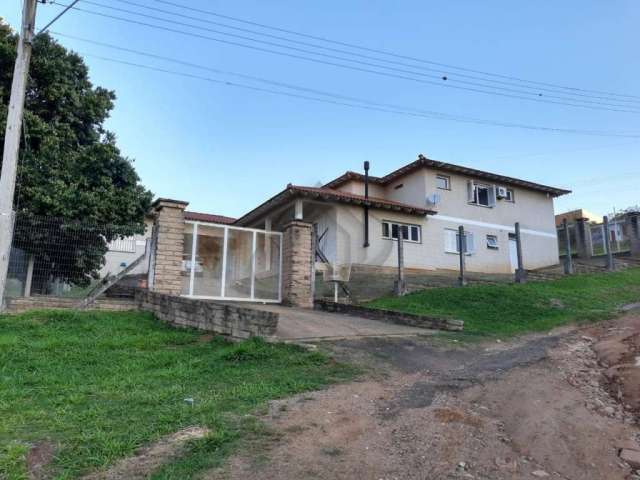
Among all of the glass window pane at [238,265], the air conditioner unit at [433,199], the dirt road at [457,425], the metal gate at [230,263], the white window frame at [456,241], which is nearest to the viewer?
the dirt road at [457,425]

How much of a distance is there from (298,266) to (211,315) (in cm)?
431

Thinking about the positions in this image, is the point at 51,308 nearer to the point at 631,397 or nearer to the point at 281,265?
the point at 281,265

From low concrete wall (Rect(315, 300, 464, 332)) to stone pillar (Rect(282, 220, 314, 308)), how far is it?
62cm

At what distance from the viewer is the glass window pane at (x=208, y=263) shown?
36.5 ft

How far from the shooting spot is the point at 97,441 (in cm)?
361

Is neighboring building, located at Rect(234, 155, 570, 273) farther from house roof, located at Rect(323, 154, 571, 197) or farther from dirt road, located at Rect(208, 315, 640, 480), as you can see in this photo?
dirt road, located at Rect(208, 315, 640, 480)

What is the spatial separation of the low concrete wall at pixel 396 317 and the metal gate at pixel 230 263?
1431 millimetres

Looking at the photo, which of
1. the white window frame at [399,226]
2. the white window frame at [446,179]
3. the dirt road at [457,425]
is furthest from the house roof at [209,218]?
the dirt road at [457,425]

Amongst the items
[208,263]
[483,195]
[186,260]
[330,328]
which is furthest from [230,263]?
[483,195]

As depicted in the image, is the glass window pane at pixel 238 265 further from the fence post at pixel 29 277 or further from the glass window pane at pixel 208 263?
the fence post at pixel 29 277

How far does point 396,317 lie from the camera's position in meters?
10.7

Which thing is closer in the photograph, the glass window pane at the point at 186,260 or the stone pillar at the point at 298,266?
the glass window pane at the point at 186,260

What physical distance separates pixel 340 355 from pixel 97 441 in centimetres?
368

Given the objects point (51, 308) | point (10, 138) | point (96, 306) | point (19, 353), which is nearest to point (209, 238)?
point (96, 306)
